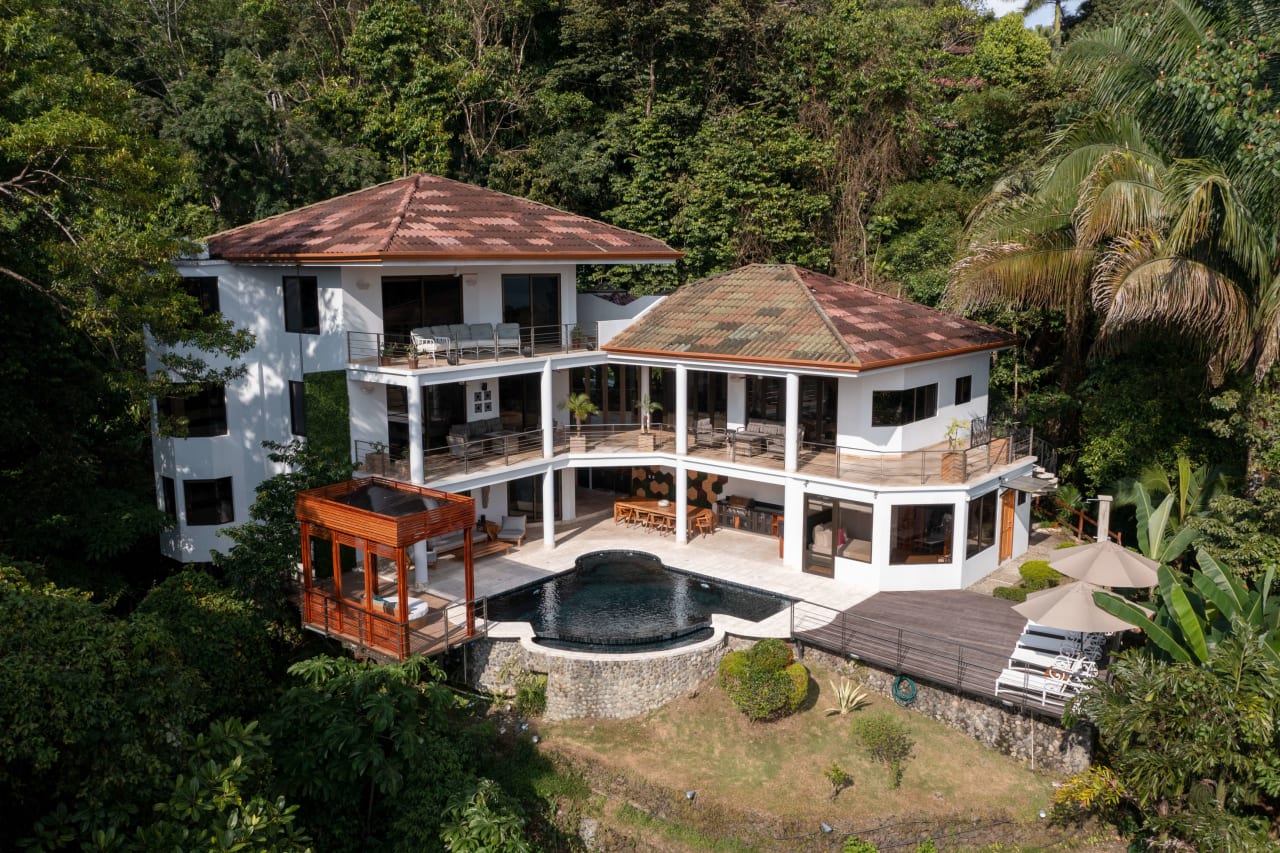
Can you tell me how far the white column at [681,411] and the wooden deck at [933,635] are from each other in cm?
585

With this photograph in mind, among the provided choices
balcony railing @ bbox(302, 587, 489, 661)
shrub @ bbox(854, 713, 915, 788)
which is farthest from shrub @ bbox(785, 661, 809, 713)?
balcony railing @ bbox(302, 587, 489, 661)

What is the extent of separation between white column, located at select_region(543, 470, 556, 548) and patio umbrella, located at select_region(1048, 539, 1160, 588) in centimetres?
1222

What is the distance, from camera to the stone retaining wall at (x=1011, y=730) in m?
16.6

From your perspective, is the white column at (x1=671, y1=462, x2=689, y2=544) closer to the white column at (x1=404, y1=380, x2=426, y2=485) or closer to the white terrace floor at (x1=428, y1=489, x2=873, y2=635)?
the white terrace floor at (x1=428, y1=489, x2=873, y2=635)

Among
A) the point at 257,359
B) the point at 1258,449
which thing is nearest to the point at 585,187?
the point at 257,359

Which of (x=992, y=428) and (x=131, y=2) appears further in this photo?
(x=131, y=2)

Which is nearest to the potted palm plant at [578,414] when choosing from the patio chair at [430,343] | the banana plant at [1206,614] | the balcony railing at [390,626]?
the patio chair at [430,343]

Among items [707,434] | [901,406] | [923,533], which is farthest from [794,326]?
[923,533]

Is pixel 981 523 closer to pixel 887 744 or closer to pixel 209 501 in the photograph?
pixel 887 744

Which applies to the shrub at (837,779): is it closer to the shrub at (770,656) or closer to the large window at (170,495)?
the shrub at (770,656)

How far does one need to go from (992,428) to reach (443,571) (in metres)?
15.4

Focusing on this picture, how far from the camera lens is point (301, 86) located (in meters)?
37.8

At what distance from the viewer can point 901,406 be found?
78.8 feet

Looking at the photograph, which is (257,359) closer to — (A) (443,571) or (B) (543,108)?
(A) (443,571)
